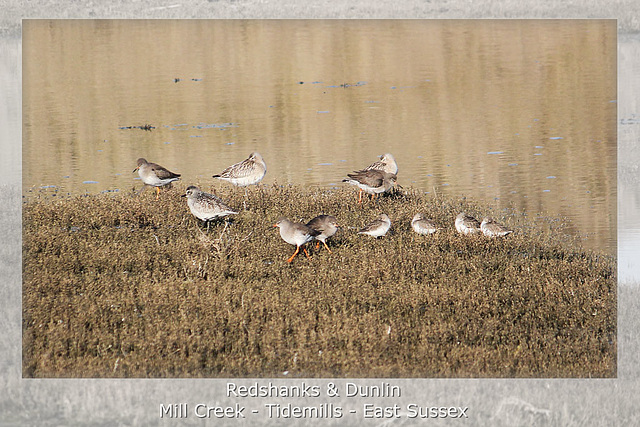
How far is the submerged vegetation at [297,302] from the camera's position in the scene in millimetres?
8633

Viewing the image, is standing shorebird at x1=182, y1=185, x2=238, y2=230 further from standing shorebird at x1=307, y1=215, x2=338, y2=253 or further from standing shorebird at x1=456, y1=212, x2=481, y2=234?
standing shorebird at x1=456, y1=212, x2=481, y2=234

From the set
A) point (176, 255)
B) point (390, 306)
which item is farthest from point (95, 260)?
point (390, 306)

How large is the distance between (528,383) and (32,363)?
5488mm

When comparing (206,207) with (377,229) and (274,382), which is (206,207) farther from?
(274,382)

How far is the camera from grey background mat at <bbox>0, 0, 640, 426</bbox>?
302 inches

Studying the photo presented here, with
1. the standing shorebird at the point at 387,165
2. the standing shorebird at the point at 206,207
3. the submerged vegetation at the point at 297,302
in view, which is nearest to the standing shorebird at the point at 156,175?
the submerged vegetation at the point at 297,302

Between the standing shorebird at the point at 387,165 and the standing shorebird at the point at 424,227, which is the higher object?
the standing shorebird at the point at 387,165

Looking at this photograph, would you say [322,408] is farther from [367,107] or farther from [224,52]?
[224,52]

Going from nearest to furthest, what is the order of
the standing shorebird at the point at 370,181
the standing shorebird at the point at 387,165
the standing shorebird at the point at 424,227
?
the standing shorebird at the point at 424,227, the standing shorebird at the point at 370,181, the standing shorebird at the point at 387,165

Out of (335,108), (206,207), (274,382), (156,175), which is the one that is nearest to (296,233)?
(206,207)

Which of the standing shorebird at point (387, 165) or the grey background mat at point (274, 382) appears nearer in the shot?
the grey background mat at point (274, 382)

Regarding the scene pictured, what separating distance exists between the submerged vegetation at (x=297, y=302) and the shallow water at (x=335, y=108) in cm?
324

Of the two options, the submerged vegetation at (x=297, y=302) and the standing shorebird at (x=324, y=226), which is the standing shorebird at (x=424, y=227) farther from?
the standing shorebird at (x=324, y=226)

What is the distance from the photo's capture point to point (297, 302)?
33.1ft
